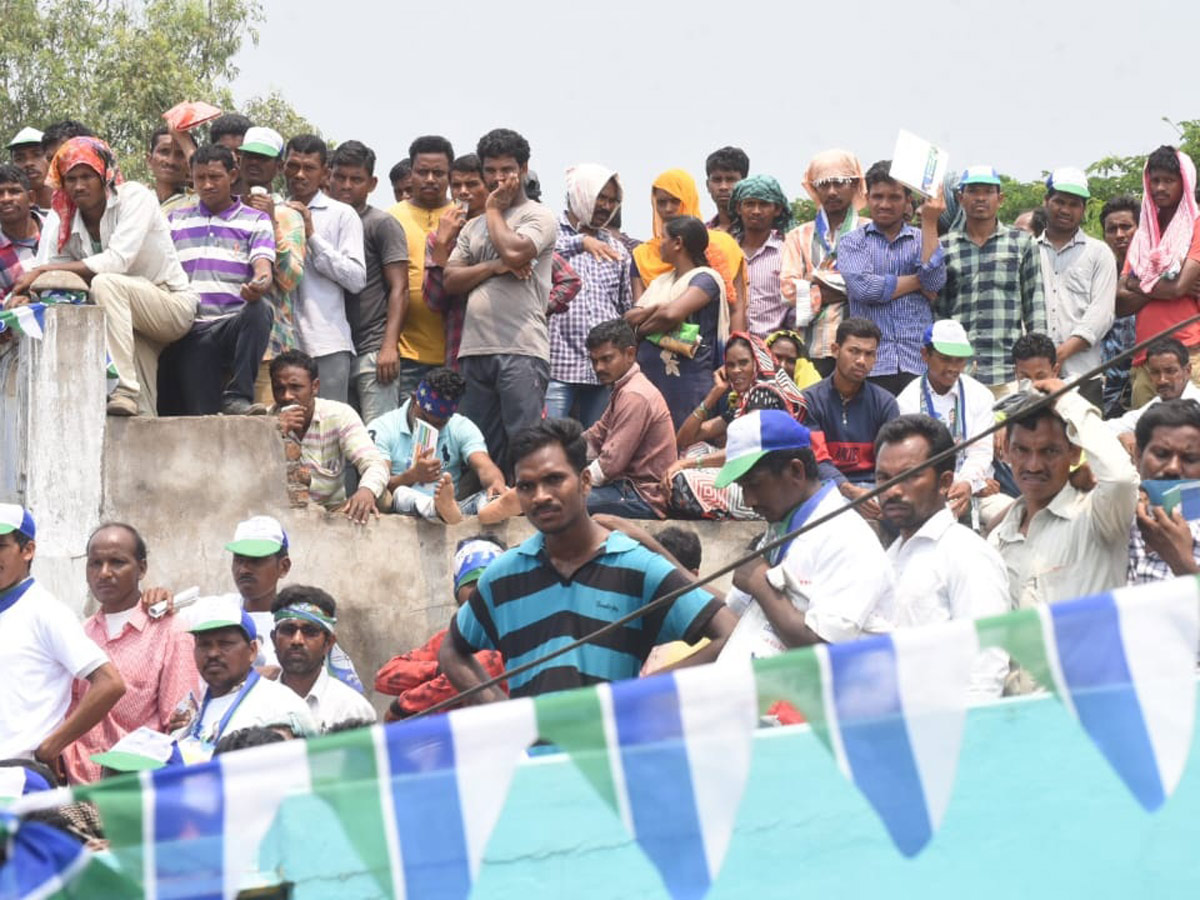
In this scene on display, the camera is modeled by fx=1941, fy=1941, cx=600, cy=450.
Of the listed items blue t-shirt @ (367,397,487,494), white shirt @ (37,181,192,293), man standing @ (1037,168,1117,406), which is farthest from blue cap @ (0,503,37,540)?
man standing @ (1037,168,1117,406)

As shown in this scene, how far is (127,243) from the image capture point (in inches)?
386

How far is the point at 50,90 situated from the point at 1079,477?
23.0 meters

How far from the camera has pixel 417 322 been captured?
1104 cm

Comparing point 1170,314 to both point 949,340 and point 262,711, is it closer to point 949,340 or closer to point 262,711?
point 949,340

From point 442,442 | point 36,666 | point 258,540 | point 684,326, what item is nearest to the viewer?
point 36,666

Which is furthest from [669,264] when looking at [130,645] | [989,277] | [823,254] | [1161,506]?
[1161,506]

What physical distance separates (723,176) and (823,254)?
110cm

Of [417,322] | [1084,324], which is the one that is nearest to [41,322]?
[417,322]

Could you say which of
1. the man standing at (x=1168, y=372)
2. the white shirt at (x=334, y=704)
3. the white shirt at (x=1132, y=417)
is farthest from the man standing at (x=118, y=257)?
the man standing at (x=1168, y=372)

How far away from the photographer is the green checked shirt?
1081cm

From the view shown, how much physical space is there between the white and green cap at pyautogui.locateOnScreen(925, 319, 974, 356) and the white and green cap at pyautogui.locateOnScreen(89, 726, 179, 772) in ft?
15.9

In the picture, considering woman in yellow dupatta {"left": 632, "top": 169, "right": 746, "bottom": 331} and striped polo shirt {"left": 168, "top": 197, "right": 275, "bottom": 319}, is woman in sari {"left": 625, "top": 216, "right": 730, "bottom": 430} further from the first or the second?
striped polo shirt {"left": 168, "top": 197, "right": 275, "bottom": 319}

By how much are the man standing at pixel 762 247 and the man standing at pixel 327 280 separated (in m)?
2.29


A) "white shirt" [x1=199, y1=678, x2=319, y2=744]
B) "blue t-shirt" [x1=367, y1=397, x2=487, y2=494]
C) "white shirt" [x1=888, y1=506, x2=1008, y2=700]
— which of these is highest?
"white shirt" [x1=888, y1=506, x2=1008, y2=700]
